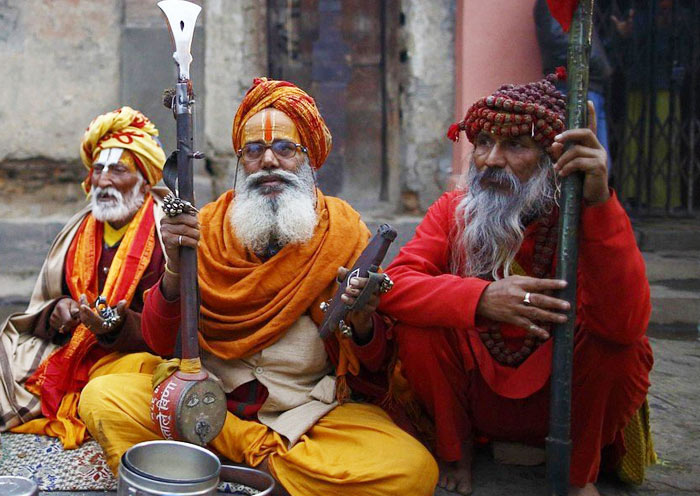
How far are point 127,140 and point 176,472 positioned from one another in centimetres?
195

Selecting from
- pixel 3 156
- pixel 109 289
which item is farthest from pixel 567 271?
pixel 3 156

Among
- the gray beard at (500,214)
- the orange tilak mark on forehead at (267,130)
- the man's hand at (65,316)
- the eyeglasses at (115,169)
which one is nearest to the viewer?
the gray beard at (500,214)

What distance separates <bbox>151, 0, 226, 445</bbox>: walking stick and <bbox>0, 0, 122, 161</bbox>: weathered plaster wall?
3.80 m

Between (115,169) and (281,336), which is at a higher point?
(115,169)

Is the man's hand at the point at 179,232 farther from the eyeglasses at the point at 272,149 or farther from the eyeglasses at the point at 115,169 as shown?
the eyeglasses at the point at 115,169

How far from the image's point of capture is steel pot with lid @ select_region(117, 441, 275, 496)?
86.6 inches

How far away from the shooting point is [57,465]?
10.2 feet

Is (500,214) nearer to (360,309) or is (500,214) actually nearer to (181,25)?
(360,309)

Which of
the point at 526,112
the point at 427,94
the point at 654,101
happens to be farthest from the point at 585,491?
the point at 654,101

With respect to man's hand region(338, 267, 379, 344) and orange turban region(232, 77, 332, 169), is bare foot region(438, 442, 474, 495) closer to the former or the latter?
man's hand region(338, 267, 379, 344)

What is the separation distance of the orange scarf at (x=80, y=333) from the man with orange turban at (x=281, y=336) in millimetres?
499

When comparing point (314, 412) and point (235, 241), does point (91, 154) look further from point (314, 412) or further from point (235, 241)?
point (314, 412)

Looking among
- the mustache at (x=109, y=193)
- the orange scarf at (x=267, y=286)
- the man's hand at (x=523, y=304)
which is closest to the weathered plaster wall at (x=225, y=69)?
the mustache at (x=109, y=193)

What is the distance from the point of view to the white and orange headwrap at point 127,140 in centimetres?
392
